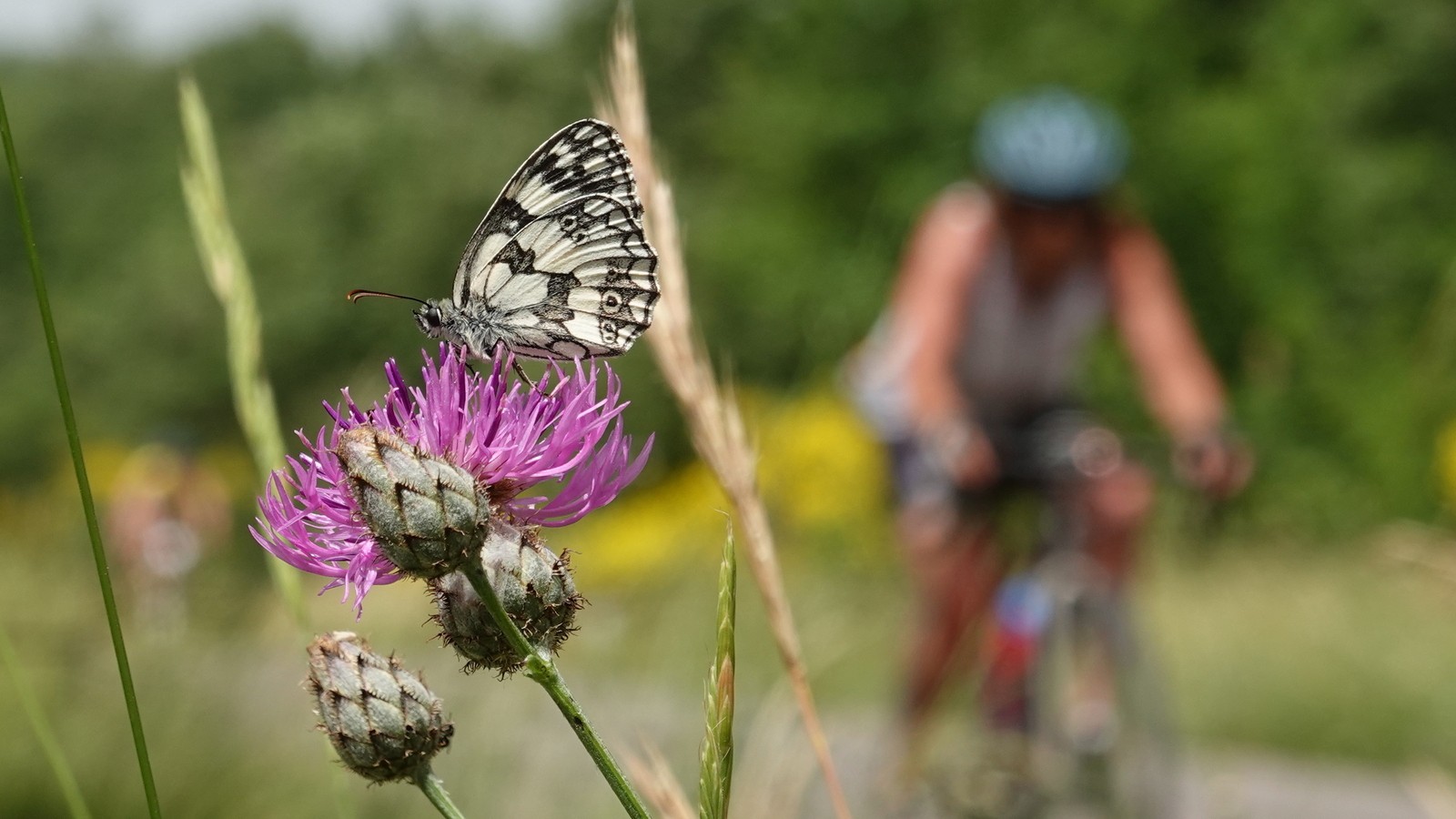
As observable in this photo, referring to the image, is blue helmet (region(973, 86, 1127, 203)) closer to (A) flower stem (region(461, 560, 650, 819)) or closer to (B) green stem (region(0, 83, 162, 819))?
(A) flower stem (region(461, 560, 650, 819))

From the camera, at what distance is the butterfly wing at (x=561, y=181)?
141 cm

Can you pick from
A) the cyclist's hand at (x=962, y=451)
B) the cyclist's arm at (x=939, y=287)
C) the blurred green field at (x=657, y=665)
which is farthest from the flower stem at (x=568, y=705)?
the cyclist's arm at (x=939, y=287)

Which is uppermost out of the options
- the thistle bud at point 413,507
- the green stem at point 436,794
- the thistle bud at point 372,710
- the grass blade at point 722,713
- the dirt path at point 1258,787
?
the thistle bud at point 413,507

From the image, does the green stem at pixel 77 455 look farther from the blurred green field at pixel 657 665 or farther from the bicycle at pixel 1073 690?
the bicycle at pixel 1073 690

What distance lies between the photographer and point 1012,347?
5.98m

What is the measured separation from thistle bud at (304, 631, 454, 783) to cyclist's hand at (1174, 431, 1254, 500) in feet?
15.0

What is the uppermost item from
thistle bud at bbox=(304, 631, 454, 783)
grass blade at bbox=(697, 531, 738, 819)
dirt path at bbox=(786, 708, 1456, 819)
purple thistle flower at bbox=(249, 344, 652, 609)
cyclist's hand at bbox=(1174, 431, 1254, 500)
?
cyclist's hand at bbox=(1174, 431, 1254, 500)

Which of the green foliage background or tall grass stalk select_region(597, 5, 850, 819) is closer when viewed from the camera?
tall grass stalk select_region(597, 5, 850, 819)

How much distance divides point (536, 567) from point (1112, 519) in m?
4.84

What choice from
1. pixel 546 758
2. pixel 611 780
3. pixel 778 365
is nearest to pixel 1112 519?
pixel 546 758

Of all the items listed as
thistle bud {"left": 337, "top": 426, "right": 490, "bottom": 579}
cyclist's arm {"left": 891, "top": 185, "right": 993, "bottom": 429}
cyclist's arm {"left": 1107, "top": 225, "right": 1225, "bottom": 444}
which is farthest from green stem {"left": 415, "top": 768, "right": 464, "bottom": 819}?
cyclist's arm {"left": 1107, "top": 225, "right": 1225, "bottom": 444}

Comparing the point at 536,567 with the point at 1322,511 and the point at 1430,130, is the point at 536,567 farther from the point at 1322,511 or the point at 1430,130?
the point at 1430,130

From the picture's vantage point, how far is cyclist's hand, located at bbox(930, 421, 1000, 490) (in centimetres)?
505

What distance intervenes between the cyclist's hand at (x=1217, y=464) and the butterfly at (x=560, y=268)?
13.5ft
